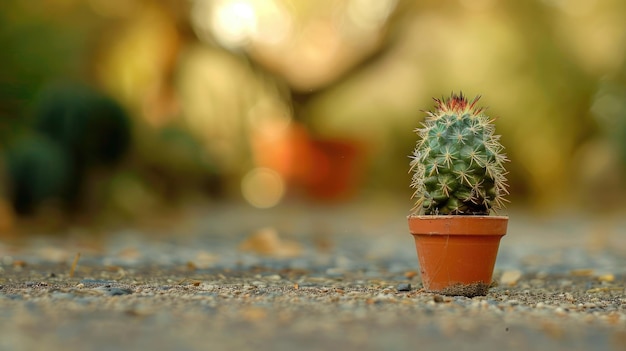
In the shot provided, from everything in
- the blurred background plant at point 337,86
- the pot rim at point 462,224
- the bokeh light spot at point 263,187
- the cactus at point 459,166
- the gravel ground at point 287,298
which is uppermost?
the blurred background plant at point 337,86

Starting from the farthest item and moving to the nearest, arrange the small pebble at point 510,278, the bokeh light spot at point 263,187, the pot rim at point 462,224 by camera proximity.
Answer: the bokeh light spot at point 263,187 → the small pebble at point 510,278 → the pot rim at point 462,224

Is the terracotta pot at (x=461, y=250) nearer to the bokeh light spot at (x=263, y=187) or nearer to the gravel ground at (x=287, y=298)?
the gravel ground at (x=287, y=298)

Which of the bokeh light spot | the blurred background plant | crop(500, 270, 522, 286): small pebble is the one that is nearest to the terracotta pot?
crop(500, 270, 522, 286): small pebble

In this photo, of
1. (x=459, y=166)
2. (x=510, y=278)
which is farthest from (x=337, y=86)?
(x=459, y=166)

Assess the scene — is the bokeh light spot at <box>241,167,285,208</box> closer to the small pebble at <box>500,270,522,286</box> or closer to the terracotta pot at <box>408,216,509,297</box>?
the small pebble at <box>500,270,522,286</box>

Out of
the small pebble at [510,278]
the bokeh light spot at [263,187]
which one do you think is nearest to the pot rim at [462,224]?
the small pebble at [510,278]

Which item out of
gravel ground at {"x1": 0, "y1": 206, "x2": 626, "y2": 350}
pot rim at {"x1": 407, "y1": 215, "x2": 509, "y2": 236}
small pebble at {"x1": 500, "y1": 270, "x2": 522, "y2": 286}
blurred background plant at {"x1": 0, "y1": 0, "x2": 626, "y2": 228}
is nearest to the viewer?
gravel ground at {"x1": 0, "y1": 206, "x2": 626, "y2": 350}

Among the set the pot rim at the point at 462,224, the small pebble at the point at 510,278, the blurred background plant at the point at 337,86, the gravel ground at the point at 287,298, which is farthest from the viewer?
the blurred background plant at the point at 337,86

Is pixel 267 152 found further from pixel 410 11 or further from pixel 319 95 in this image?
pixel 410 11
